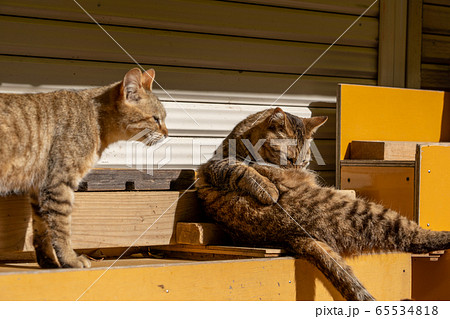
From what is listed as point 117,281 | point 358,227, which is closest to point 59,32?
point 117,281

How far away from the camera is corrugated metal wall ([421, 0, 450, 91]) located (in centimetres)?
575

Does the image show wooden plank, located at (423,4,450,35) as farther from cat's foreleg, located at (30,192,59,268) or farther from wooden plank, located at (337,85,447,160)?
cat's foreleg, located at (30,192,59,268)

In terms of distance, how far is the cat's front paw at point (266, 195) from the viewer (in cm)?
354

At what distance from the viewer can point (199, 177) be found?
13.1 feet

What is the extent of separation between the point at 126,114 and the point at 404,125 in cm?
295

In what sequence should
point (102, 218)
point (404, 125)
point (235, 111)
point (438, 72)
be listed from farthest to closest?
point (438, 72) → point (404, 125) → point (235, 111) → point (102, 218)

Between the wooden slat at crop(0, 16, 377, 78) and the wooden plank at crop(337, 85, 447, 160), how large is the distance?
16.4 inches

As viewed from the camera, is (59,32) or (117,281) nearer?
(117,281)

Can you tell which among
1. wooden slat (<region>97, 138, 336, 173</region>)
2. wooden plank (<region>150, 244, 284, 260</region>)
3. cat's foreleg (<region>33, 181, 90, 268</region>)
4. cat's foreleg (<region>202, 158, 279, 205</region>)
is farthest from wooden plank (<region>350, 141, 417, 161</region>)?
cat's foreleg (<region>33, 181, 90, 268</region>)

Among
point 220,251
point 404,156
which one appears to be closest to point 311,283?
point 220,251

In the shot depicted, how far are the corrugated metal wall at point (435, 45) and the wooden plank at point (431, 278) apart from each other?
223 centimetres

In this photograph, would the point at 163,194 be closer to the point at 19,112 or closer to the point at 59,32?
the point at 19,112

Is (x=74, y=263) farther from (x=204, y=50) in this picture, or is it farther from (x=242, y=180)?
(x=204, y=50)

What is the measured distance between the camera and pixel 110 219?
341 cm
